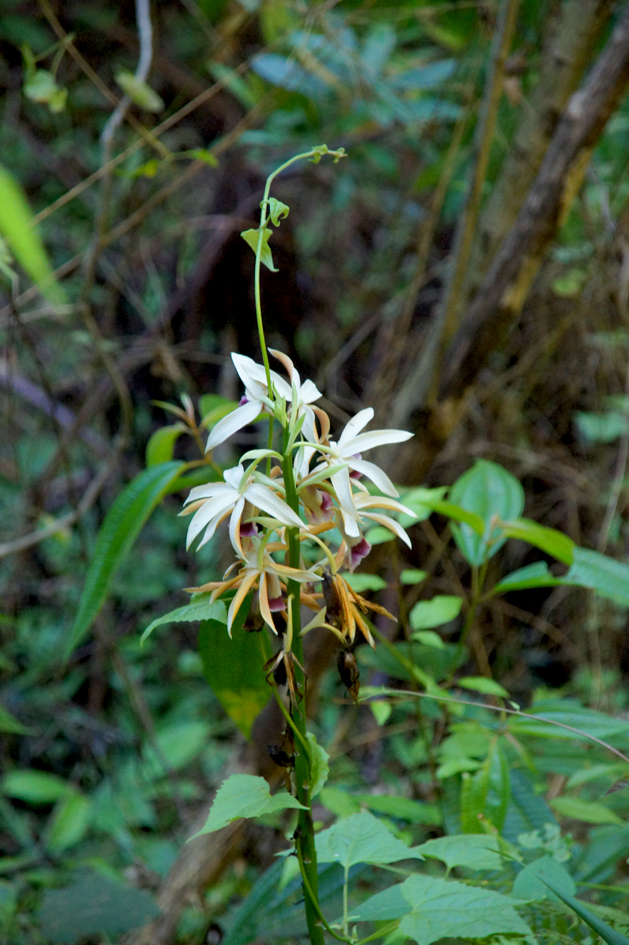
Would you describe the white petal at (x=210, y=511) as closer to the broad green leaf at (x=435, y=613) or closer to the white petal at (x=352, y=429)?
the white petal at (x=352, y=429)

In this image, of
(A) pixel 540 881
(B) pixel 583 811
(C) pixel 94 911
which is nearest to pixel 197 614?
(A) pixel 540 881

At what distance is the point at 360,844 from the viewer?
1.77 ft

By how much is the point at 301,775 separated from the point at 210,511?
0.21 meters

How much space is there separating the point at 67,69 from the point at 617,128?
1.48 metres

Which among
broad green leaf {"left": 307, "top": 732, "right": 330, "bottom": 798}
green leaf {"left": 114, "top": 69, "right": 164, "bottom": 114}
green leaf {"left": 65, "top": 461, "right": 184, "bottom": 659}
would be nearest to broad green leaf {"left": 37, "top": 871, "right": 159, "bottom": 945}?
green leaf {"left": 65, "top": 461, "right": 184, "bottom": 659}

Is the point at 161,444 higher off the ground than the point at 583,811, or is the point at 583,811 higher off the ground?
the point at 161,444

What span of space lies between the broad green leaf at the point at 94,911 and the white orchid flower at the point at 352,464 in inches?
29.5

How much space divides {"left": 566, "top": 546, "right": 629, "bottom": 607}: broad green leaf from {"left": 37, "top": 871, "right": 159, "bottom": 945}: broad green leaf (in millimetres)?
717

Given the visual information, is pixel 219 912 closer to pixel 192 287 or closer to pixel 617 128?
pixel 192 287

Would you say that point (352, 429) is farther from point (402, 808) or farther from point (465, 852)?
point (402, 808)

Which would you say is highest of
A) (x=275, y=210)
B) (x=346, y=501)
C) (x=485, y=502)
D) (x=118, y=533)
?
(x=275, y=210)

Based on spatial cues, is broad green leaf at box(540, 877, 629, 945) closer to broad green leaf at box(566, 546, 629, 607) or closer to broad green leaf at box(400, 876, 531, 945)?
broad green leaf at box(400, 876, 531, 945)

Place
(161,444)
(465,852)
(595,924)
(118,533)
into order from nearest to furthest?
(595,924) < (465,852) < (118,533) < (161,444)

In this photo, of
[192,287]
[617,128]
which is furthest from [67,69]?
[617,128]
